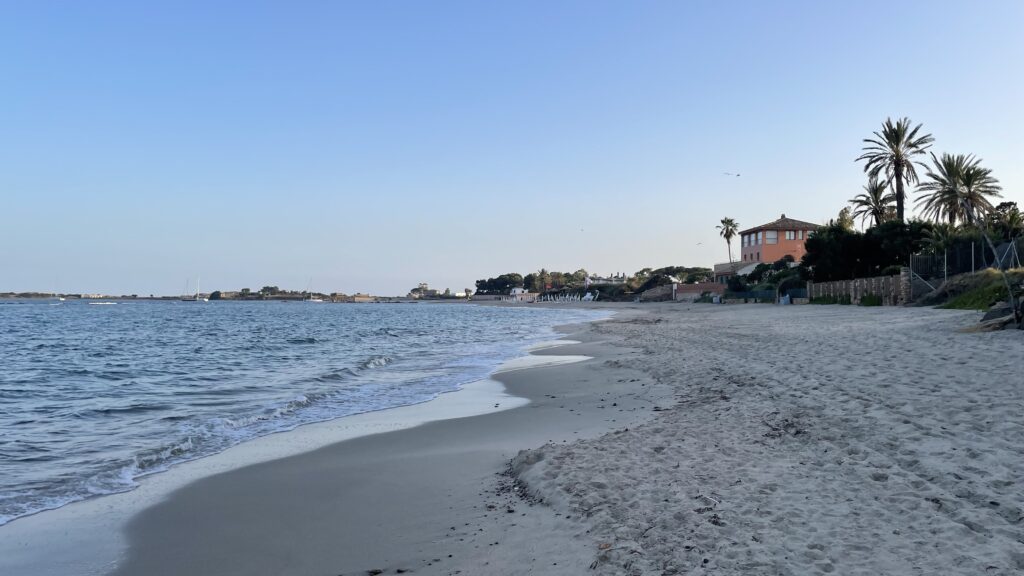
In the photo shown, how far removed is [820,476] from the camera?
545 centimetres

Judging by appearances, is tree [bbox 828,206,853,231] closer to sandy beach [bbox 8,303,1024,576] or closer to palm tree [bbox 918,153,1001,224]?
palm tree [bbox 918,153,1001,224]

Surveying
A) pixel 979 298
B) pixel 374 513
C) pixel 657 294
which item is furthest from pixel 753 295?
pixel 374 513

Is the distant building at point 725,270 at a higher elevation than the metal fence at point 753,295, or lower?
higher

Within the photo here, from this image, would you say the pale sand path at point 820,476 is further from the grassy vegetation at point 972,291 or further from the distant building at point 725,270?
the distant building at point 725,270

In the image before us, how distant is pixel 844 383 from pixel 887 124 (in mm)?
47997

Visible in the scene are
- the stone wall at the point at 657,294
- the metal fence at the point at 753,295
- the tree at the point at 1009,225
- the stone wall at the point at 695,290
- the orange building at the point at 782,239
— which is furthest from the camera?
the stone wall at the point at 657,294

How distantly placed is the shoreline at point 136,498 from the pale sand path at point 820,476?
367 cm

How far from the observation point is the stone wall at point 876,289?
107ft

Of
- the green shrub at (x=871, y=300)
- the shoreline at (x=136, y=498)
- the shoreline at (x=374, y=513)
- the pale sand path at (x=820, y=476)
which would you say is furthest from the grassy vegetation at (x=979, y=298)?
the shoreline at (x=374, y=513)

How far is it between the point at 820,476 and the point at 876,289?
3548cm

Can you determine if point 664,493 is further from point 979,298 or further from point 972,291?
point 972,291

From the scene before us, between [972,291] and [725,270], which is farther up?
[725,270]

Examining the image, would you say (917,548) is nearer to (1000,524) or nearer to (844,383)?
(1000,524)

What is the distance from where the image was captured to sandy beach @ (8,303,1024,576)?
162 inches
